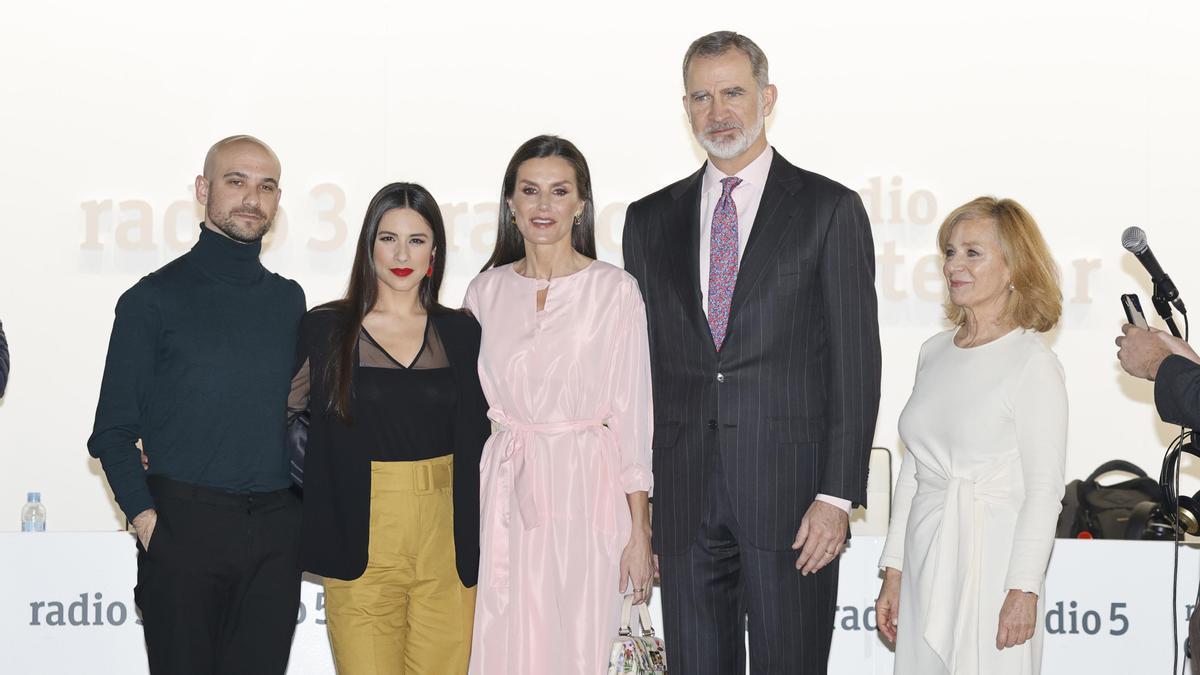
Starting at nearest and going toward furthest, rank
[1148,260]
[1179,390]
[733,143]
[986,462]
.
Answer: [1179,390]
[1148,260]
[986,462]
[733,143]

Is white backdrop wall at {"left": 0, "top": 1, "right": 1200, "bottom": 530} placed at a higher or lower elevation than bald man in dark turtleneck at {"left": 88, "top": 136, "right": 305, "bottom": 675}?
higher

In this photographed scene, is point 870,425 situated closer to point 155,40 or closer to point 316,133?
point 316,133

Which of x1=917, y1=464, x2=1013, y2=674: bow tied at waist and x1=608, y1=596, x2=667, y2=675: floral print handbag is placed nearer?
x1=917, y1=464, x2=1013, y2=674: bow tied at waist

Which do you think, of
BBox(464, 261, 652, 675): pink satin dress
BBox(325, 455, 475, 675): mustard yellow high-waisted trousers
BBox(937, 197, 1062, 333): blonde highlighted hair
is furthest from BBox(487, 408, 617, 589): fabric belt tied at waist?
BBox(937, 197, 1062, 333): blonde highlighted hair

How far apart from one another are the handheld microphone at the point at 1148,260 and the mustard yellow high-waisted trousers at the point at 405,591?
1753 millimetres

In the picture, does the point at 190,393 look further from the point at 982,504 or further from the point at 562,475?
the point at 982,504

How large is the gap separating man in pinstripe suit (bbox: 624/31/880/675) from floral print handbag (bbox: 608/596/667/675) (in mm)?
46

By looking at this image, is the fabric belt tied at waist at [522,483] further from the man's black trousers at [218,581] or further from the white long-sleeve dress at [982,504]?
the white long-sleeve dress at [982,504]

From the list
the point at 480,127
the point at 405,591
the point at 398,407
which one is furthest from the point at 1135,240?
the point at 480,127

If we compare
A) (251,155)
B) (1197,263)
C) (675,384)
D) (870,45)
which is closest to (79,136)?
(251,155)

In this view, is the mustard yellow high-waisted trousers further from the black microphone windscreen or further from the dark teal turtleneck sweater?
the black microphone windscreen

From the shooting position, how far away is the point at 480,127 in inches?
271

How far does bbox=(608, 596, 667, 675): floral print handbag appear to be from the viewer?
3230mm

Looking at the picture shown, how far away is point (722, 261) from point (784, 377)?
0.35 m
